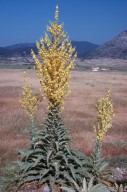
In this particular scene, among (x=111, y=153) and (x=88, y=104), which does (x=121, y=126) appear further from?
(x=88, y=104)

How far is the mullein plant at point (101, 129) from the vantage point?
948cm

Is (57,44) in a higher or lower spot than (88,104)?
higher

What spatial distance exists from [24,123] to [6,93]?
21074 mm

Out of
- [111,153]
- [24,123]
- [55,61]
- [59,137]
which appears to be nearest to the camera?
[55,61]

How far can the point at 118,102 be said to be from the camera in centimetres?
4162

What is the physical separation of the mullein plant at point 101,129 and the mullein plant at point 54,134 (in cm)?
40

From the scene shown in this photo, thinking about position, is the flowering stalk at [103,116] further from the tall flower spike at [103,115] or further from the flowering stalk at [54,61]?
the flowering stalk at [54,61]

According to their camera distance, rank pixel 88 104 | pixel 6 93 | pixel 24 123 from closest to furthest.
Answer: pixel 24 123 → pixel 88 104 → pixel 6 93

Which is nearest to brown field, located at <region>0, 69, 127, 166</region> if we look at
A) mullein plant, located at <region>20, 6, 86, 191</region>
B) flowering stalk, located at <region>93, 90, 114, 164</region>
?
mullein plant, located at <region>20, 6, 86, 191</region>

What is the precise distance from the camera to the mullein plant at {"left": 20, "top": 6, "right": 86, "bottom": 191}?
855 cm

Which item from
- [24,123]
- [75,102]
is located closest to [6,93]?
[75,102]

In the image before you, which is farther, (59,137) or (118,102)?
(118,102)

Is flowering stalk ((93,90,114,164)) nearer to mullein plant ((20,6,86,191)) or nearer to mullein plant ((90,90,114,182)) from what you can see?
mullein plant ((90,90,114,182))

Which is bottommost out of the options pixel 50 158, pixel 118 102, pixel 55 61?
pixel 118 102
